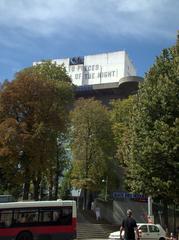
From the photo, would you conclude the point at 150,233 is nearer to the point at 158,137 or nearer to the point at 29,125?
the point at 158,137

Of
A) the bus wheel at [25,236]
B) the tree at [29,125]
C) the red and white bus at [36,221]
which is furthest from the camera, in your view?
the tree at [29,125]

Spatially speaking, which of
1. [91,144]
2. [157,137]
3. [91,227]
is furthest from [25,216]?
[91,144]

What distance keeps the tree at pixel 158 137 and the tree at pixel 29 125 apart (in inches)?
580

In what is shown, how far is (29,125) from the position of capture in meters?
46.6

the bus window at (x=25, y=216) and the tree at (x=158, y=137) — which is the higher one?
the tree at (x=158, y=137)

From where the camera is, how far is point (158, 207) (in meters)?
52.6

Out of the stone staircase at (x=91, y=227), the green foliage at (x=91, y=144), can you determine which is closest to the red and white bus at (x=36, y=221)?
the stone staircase at (x=91, y=227)

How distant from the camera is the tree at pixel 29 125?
143ft

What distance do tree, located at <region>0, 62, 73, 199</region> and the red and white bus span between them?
13.2m

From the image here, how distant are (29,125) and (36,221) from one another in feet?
58.1

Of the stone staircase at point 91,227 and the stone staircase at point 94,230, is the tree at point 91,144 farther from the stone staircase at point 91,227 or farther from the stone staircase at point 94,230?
the stone staircase at point 94,230

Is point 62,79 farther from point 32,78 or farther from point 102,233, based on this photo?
point 102,233

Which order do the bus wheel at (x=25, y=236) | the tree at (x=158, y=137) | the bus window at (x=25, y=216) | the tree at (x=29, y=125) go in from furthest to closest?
the tree at (x=29, y=125) < the bus window at (x=25, y=216) < the bus wheel at (x=25, y=236) < the tree at (x=158, y=137)

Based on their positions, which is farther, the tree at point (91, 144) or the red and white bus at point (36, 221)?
the tree at point (91, 144)
